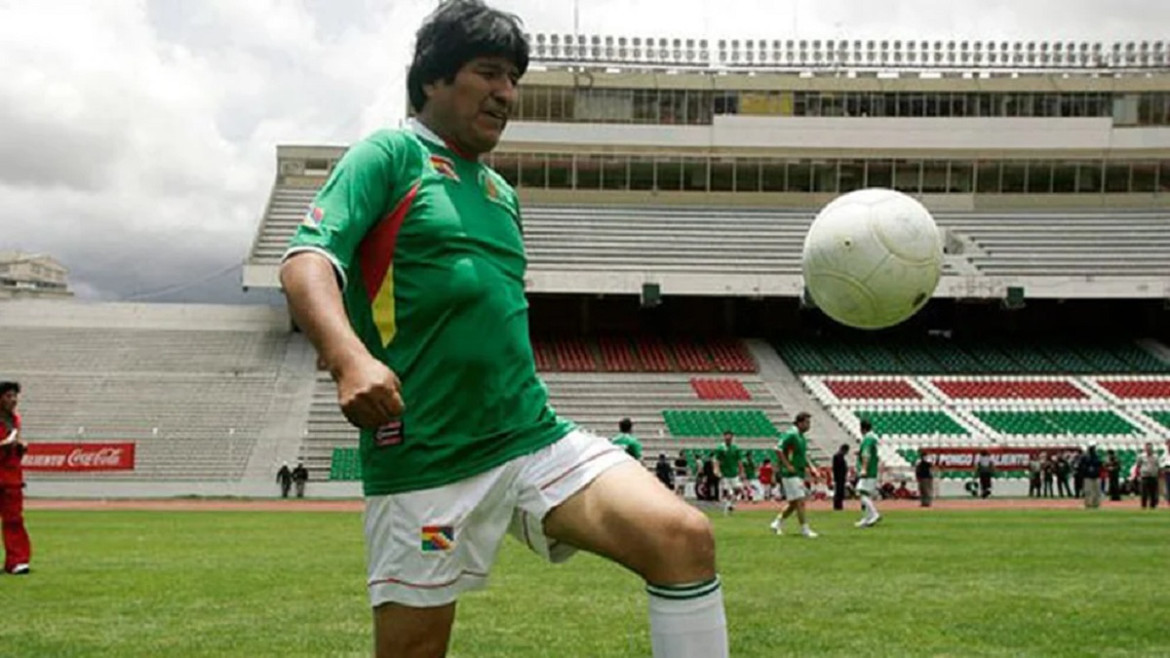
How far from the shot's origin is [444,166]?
399 cm

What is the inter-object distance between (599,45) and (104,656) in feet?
178

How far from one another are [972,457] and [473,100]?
38180 millimetres

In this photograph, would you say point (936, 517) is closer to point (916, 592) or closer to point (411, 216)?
point (916, 592)

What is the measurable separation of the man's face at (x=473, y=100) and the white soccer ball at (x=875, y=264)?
15.1 feet

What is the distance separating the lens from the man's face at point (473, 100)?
13.1 feet

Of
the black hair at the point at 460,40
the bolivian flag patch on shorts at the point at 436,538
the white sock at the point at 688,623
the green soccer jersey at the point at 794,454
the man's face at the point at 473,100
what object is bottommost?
the green soccer jersey at the point at 794,454

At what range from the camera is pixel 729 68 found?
59.0 meters

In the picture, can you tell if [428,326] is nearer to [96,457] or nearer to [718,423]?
[96,457]

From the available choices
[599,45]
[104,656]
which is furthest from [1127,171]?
[104,656]

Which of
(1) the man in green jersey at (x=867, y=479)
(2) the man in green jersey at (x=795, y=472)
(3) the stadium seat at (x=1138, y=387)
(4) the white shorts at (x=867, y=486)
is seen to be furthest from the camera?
(3) the stadium seat at (x=1138, y=387)

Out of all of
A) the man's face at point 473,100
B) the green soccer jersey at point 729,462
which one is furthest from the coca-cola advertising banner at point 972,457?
the man's face at point 473,100

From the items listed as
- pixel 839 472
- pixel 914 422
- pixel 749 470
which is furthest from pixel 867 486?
pixel 914 422

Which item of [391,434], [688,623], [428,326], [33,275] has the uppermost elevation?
[428,326]

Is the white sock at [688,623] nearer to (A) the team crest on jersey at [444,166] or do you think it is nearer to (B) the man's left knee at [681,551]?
(B) the man's left knee at [681,551]
